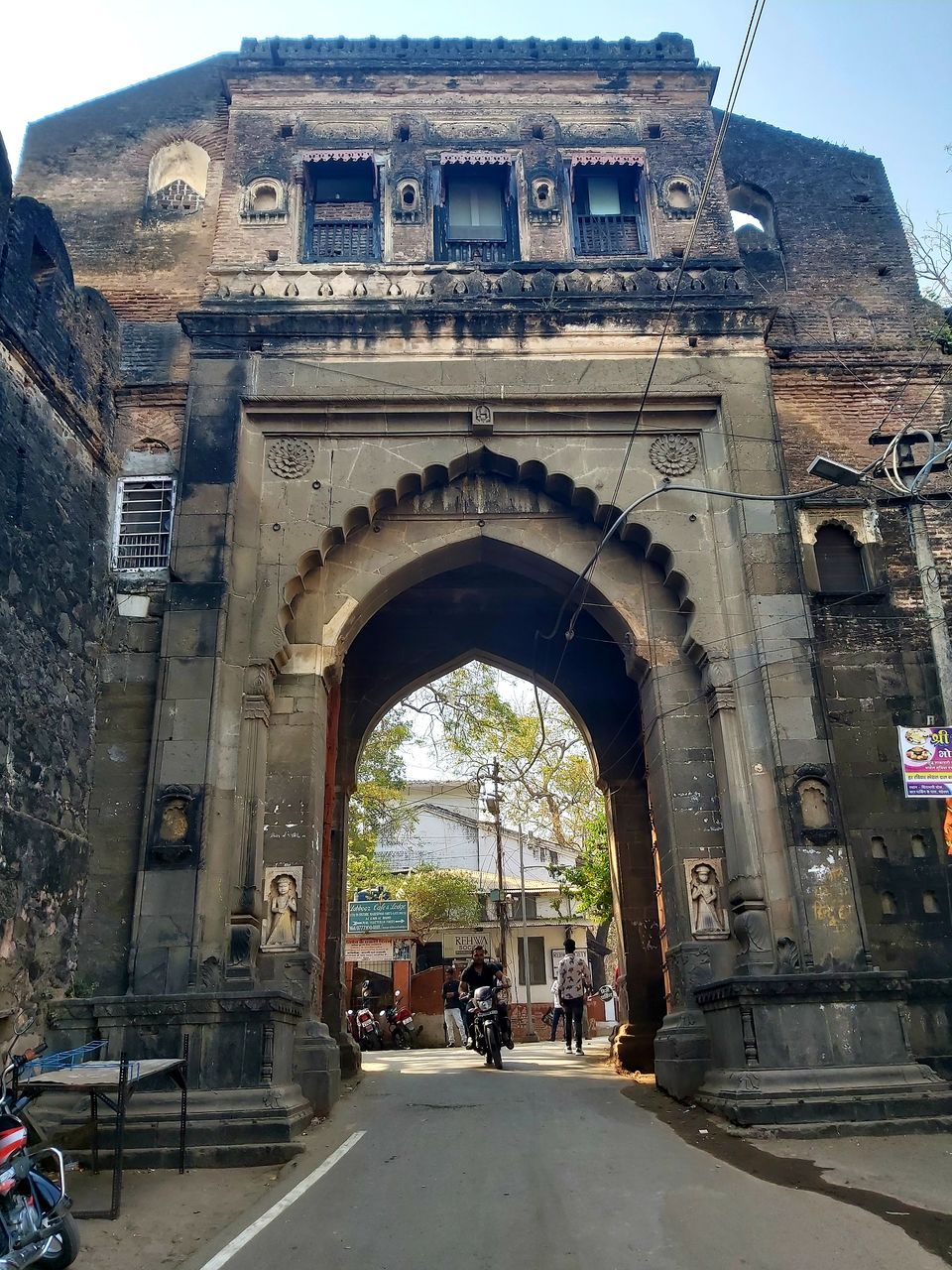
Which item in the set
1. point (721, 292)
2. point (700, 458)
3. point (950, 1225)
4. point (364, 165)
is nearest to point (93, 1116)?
point (950, 1225)

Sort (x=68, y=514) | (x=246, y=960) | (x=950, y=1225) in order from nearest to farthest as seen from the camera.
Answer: (x=950, y=1225) → (x=246, y=960) → (x=68, y=514)

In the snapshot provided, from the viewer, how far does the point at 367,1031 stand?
74.9 feet

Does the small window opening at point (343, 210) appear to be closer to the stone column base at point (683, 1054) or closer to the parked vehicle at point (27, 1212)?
the stone column base at point (683, 1054)

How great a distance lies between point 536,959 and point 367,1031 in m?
11.9

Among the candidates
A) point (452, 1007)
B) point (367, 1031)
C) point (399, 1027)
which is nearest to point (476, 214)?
point (452, 1007)

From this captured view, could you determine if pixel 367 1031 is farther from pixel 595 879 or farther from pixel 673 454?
pixel 673 454

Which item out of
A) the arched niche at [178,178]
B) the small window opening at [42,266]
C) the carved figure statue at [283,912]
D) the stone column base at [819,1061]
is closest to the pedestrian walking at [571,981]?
the stone column base at [819,1061]

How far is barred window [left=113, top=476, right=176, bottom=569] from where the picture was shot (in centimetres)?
1134

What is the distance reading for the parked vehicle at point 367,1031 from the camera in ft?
74.1

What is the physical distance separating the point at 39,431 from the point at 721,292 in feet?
25.9

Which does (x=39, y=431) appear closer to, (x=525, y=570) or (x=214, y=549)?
(x=214, y=549)

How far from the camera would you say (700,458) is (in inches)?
469

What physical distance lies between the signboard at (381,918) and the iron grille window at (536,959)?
5173mm

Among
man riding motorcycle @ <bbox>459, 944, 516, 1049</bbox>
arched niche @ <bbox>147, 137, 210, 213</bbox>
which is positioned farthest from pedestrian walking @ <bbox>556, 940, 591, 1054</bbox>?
arched niche @ <bbox>147, 137, 210, 213</bbox>
